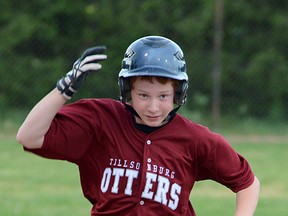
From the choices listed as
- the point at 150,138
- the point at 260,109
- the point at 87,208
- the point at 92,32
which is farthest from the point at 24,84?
the point at 150,138

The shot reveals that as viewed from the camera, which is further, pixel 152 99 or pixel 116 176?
pixel 116 176

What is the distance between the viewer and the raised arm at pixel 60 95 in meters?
3.98

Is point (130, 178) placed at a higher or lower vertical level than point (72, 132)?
lower

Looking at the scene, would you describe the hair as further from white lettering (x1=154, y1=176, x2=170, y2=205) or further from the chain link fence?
the chain link fence

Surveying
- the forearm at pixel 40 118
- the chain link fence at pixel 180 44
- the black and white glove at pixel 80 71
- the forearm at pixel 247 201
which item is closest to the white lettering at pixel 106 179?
the forearm at pixel 40 118

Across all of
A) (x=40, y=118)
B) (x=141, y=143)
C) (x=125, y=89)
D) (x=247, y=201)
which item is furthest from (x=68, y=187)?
(x=40, y=118)

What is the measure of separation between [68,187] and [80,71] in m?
6.43

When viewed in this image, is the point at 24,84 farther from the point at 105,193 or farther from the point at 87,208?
the point at 105,193

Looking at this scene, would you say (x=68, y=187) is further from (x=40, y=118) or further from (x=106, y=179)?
(x=40, y=118)

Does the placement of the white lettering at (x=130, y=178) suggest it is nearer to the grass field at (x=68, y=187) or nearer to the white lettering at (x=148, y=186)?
the white lettering at (x=148, y=186)

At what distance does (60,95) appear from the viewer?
4.02 m

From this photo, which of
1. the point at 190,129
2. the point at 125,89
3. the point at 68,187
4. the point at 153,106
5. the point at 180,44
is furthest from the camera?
the point at 180,44

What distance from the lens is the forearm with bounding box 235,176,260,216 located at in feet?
15.0

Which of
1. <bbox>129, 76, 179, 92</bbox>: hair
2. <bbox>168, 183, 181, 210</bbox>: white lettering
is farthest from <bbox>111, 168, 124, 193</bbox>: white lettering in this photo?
<bbox>129, 76, 179, 92</bbox>: hair
